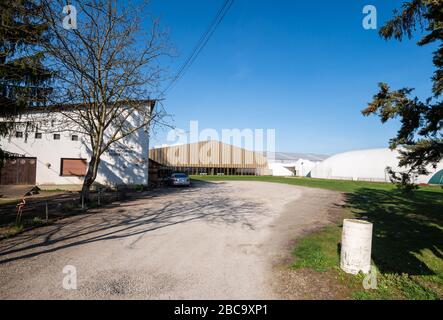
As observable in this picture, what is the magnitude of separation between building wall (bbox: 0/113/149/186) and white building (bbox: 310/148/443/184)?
39.8 meters

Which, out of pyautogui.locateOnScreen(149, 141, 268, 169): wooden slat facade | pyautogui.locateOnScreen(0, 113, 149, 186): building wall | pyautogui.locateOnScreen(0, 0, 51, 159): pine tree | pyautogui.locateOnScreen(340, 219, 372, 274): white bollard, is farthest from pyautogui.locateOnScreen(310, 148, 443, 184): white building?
pyautogui.locateOnScreen(0, 0, 51, 159): pine tree

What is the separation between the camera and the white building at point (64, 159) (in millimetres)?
18062

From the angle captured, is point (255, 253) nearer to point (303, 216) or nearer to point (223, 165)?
point (303, 216)

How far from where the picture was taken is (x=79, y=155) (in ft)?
62.7

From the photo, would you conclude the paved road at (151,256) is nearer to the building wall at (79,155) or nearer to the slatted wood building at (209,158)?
the building wall at (79,155)

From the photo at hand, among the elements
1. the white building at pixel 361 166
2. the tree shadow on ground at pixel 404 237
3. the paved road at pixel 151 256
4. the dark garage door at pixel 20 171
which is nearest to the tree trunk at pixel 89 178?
the paved road at pixel 151 256

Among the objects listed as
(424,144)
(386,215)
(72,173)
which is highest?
(424,144)

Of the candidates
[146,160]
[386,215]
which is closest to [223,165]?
[146,160]

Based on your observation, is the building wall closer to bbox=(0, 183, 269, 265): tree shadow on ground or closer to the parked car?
the parked car

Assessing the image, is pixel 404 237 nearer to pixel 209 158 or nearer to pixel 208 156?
pixel 209 158

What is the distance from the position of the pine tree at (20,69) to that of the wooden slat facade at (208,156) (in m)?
44.0

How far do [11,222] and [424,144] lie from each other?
1432 cm

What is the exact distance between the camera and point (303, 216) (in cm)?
1041
